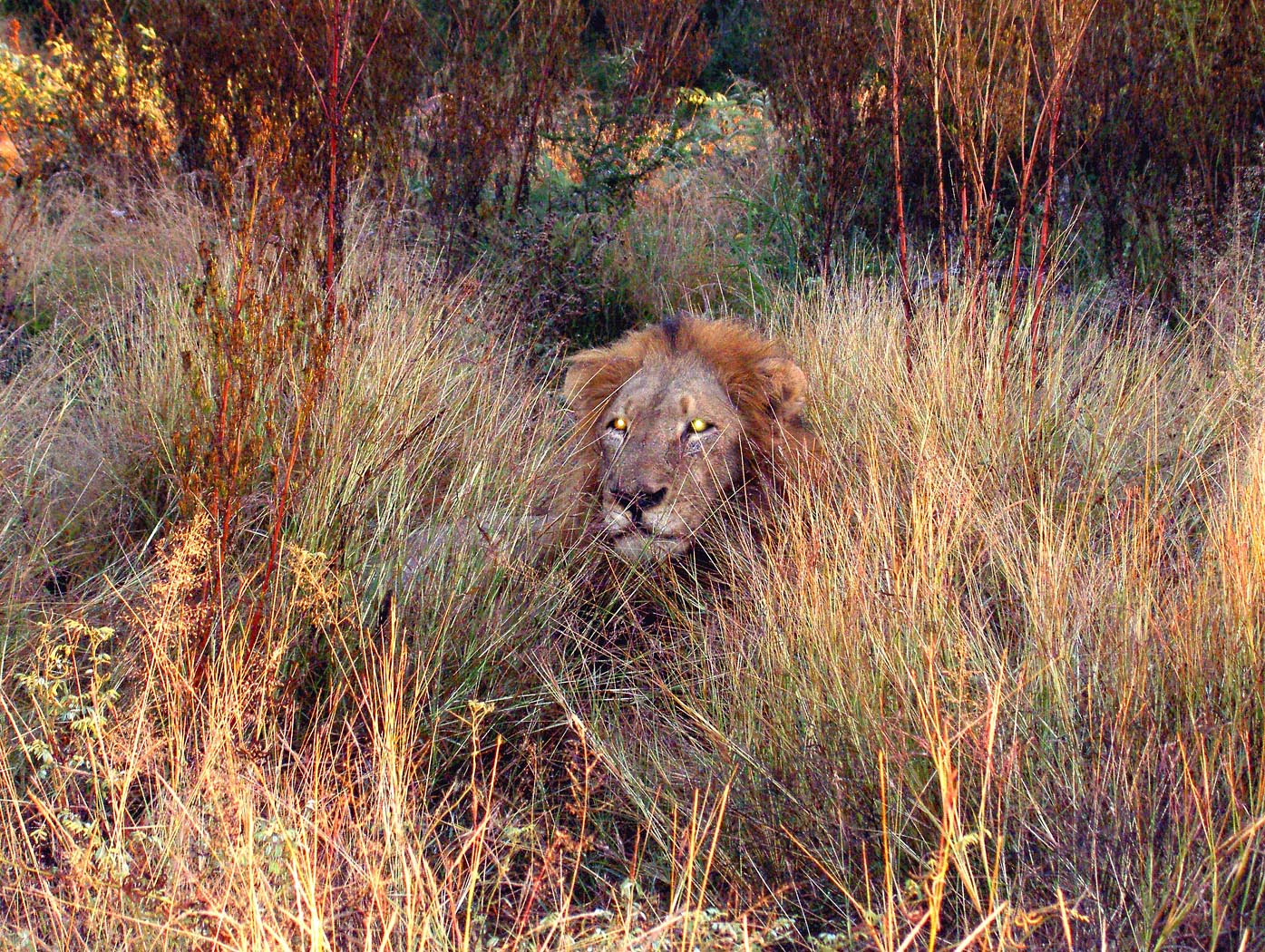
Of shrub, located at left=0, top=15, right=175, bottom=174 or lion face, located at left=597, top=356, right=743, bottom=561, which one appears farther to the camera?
shrub, located at left=0, top=15, right=175, bottom=174

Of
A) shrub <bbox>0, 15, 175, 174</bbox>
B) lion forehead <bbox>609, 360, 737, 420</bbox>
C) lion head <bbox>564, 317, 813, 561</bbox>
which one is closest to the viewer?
lion head <bbox>564, 317, 813, 561</bbox>

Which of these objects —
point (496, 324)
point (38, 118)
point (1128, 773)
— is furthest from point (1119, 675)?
point (38, 118)

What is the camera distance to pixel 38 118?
9805 millimetres

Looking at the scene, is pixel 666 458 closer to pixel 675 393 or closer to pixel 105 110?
pixel 675 393

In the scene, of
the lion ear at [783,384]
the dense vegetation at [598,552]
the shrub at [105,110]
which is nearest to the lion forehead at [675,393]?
the lion ear at [783,384]

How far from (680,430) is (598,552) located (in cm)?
57

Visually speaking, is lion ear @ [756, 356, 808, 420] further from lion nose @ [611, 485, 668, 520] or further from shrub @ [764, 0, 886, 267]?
shrub @ [764, 0, 886, 267]

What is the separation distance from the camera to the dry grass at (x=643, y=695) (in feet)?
7.73

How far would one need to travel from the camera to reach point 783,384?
4.88 meters

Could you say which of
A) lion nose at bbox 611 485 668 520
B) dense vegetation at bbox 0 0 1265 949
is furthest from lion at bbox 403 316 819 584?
dense vegetation at bbox 0 0 1265 949

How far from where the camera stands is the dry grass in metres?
2.36

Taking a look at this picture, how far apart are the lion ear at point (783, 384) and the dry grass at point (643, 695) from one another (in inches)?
9.9

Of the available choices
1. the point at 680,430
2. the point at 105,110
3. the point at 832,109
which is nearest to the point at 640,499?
the point at 680,430

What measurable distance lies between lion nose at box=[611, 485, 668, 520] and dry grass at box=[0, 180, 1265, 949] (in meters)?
0.30
